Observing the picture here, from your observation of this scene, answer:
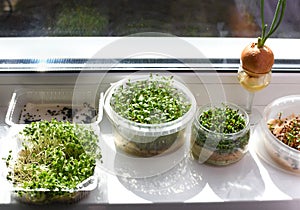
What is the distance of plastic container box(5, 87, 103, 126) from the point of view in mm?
1107

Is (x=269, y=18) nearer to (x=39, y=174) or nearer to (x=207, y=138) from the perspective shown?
(x=207, y=138)

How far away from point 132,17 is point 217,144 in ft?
1.13

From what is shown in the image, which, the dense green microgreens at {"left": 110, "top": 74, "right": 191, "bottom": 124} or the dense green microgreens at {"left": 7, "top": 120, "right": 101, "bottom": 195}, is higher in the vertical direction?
the dense green microgreens at {"left": 110, "top": 74, "right": 191, "bottom": 124}

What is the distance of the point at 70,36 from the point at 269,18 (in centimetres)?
45

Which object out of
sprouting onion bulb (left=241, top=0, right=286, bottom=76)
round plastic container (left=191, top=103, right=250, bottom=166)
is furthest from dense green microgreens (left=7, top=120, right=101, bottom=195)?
sprouting onion bulb (left=241, top=0, right=286, bottom=76)

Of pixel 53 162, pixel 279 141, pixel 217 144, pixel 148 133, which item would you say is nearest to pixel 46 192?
pixel 53 162

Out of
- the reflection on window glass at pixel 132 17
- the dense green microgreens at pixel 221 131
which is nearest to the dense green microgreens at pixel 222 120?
the dense green microgreens at pixel 221 131

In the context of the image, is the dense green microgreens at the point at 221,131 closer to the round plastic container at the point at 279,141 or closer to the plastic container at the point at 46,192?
the round plastic container at the point at 279,141

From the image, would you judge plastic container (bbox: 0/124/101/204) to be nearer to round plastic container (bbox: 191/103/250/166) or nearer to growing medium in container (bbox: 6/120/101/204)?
growing medium in container (bbox: 6/120/101/204)

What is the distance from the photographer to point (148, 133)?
39.4 inches

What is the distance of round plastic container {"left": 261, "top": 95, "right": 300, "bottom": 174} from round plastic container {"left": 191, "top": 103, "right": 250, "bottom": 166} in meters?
0.05

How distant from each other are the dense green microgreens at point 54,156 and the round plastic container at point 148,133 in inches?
2.2

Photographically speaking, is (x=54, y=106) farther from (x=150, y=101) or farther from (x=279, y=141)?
(x=279, y=141)

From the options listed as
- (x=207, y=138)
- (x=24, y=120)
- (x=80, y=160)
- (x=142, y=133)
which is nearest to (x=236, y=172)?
(x=207, y=138)
